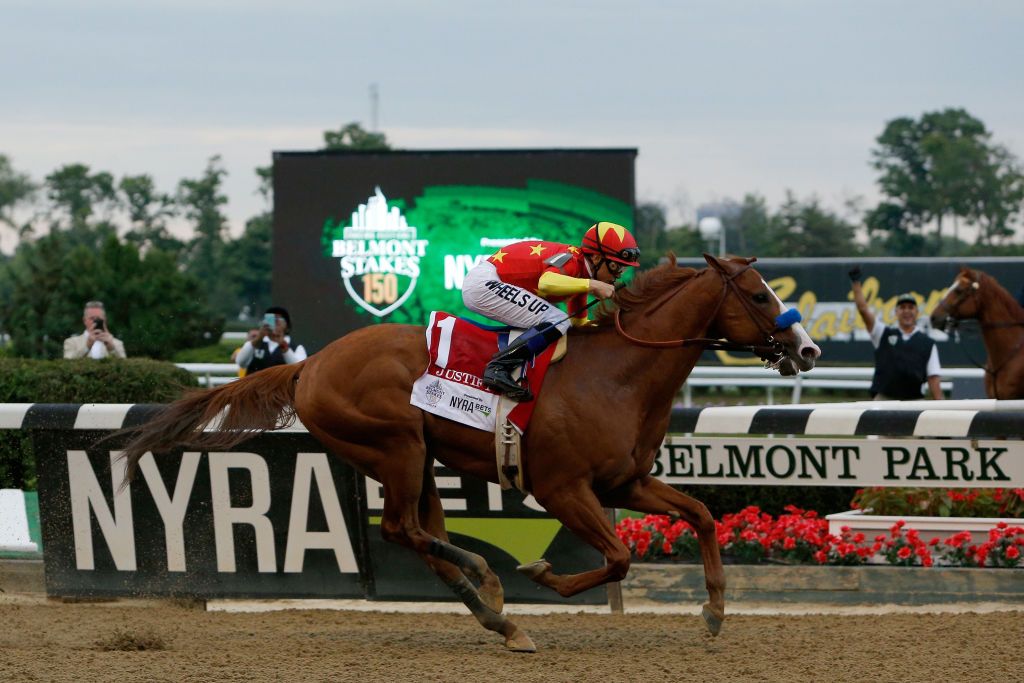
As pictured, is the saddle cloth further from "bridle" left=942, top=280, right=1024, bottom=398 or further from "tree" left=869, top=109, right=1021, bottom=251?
"tree" left=869, top=109, right=1021, bottom=251

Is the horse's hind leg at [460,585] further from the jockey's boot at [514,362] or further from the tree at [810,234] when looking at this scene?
the tree at [810,234]

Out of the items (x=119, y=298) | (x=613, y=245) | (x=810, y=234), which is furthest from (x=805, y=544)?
(x=810, y=234)

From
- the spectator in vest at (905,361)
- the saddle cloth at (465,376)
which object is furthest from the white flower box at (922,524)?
the spectator in vest at (905,361)

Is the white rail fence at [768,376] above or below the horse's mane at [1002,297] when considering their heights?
below

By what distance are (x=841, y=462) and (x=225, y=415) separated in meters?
2.87

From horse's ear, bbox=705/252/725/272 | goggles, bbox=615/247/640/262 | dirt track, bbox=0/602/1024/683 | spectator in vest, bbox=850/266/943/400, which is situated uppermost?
goggles, bbox=615/247/640/262

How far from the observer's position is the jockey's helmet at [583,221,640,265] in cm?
558

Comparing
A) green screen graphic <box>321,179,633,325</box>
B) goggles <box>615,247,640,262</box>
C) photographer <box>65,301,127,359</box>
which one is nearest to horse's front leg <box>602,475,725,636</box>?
goggles <box>615,247,640,262</box>

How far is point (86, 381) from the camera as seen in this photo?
323 inches

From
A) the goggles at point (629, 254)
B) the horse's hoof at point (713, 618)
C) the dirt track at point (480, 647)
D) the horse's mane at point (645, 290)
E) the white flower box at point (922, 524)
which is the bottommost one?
the dirt track at point (480, 647)

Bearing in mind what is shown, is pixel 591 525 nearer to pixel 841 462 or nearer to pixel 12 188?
pixel 841 462

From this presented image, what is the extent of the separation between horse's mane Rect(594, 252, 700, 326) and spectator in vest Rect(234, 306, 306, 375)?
4277mm

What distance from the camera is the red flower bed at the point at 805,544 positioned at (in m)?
6.66

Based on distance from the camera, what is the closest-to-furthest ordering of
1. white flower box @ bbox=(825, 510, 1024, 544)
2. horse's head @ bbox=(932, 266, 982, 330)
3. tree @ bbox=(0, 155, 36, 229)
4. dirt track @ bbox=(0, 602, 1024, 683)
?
dirt track @ bbox=(0, 602, 1024, 683)
white flower box @ bbox=(825, 510, 1024, 544)
horse's head @ bbox=(932, 266, 982, 330)
tree @ bbox=(0, 155, 36, 229)
